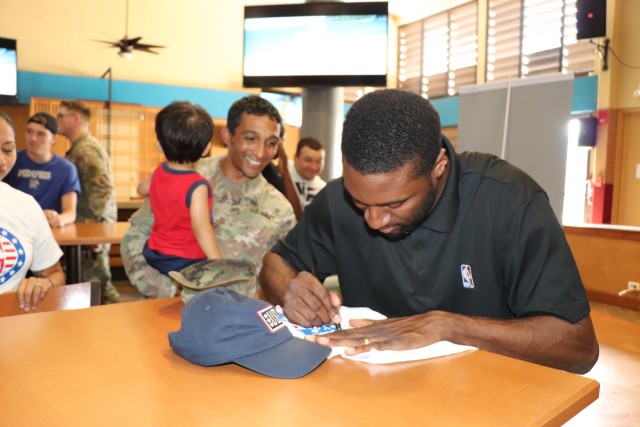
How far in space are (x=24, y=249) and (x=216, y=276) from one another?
78 cm

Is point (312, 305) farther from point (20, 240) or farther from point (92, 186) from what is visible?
point (92, 186)

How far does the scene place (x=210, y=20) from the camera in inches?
425

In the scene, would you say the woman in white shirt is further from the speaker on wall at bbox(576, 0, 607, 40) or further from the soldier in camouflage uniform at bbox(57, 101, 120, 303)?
the speaker on wall at bbox(576, 0, 607, 40)

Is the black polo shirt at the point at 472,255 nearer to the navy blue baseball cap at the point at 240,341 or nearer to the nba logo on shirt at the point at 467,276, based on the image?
the nba logo on shirt at the point at 467,276

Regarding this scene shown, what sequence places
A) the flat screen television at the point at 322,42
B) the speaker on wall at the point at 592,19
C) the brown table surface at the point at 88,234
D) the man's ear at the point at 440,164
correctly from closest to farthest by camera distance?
the man's ear at the point at 440,164 < the brown table surface at the point at 88,234 < the flat screen television at the point at 322,42 < the speaker on wall at the point at 592,19

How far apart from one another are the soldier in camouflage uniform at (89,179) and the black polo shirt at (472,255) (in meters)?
3.48

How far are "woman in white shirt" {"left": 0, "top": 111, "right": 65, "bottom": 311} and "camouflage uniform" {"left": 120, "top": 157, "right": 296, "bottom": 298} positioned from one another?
15.3 inches

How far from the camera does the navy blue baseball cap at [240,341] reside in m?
1.02

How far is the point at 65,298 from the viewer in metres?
1.68

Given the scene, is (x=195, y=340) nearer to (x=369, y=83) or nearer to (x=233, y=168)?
(x=233, y=168)

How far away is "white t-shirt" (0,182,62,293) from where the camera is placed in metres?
1.76

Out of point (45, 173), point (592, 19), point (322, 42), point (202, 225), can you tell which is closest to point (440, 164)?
point (202, 225)

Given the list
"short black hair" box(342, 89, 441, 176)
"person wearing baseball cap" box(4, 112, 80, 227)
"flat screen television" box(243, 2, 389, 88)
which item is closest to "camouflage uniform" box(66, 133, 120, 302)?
"person wearing baseball cap" box(4, 112, 80, 227)

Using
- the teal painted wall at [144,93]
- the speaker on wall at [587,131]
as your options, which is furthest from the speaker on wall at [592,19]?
the speaker on wall at [587,131]
